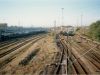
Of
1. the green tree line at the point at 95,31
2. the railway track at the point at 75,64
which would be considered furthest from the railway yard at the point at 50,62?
the green tree line at the point at 95,31

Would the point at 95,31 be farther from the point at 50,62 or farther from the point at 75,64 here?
the point at 50,62

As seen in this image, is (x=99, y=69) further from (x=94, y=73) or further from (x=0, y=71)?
(x=0, y=71)

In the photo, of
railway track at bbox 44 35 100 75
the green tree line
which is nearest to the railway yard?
railway track at bbox 44 35 100 75

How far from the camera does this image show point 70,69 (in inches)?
802

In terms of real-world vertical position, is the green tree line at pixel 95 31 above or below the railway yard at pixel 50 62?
above

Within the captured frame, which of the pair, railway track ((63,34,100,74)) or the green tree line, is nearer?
railway track ((63,34,100,74))

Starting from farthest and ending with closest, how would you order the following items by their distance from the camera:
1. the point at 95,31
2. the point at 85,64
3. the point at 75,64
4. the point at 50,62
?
the point at 95,31, the point at 50,62, the point at 85,64, the point at 75,64

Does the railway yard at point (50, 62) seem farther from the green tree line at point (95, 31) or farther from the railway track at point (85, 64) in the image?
the green tree line at point (95, 31)

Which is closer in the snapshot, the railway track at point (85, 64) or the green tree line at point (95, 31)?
the railway track at point (85, 64)

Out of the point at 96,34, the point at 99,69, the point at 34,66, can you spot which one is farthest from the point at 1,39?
the point at 99,69

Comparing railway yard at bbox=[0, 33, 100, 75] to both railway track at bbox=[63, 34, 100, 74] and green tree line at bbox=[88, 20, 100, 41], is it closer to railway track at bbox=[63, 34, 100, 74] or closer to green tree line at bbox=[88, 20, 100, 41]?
railway track at bbox=[63, 34, 100, 74]

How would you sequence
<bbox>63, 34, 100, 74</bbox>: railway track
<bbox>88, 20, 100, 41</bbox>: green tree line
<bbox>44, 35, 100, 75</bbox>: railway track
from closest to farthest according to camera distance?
<bbox>44, 35, 100, 75</bbox>: railway track < <bbox>63, 34, 100, 74</bbox>: railway track < <bbox>88, 20, 100, 41</bbox>: green tree line

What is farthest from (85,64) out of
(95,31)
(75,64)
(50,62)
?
(95,31)

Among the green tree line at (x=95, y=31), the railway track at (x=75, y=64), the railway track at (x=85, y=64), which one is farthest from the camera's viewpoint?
the green tree line at (x=95, y=31)
